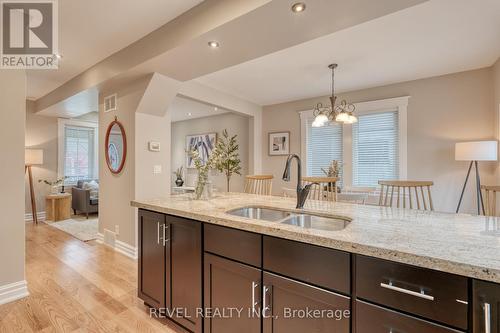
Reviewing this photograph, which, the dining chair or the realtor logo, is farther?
the dining chair

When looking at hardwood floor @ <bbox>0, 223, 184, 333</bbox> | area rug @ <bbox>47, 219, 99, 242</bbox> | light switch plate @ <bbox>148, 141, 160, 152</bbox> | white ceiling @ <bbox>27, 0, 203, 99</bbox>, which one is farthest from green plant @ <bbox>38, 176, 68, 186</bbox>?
light switch plate @ <bbox>148, 141, 160, 152</bbox>

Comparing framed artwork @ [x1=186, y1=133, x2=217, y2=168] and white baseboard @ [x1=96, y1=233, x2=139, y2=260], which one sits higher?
framed artwork @ [x1=186, y1=133, x2=217, y2=168]

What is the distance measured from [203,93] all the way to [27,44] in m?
2.33

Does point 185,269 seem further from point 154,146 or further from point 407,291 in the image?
point 154,146

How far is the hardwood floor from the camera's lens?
6.32ft

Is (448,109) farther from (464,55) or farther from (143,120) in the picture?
(143,120)

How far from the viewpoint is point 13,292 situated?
7.39ft

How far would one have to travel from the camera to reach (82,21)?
95.1 inches

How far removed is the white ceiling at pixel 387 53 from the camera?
240 centimetres

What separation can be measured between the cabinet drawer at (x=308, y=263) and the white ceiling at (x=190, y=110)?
15.0ft

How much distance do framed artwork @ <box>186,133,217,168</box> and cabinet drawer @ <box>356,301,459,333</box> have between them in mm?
5807

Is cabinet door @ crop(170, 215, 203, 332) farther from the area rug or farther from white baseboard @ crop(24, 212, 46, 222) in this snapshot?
white baseboard @ crop(24, 212, 46, 222)

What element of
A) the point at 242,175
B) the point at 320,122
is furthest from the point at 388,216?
the point at 242,175

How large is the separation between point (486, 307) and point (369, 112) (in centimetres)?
426
